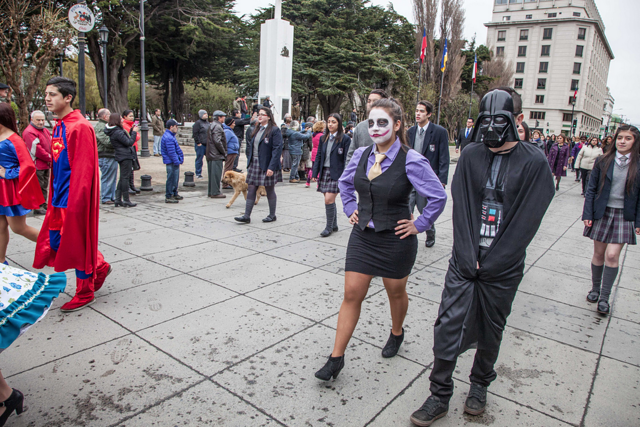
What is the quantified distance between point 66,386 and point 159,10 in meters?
31.6

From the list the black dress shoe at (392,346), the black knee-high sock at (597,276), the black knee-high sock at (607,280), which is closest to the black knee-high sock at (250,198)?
the black dress shoe at (392,346)

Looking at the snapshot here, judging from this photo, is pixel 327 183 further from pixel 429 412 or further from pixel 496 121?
pixel 429 412

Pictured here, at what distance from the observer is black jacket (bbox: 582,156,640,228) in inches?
159

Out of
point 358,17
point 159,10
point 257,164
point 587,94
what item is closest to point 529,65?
point 587,94

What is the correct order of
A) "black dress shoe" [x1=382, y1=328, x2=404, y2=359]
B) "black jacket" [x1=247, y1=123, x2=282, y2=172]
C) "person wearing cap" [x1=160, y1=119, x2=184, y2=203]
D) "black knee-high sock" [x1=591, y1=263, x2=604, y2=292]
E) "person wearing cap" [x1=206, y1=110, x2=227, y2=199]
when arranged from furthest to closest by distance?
"person wearing cap" [x1=206, y1=110, x2=227, y2=199] < "person wearing cap" [x1=160, y1=119, x2=184, y2=203] < "black jacket" [x1=247, y1=123, x2=282, y2=172] < "black knee-high sock" [x1=591, y1=263, x2=604, y2=292] < "black dress shoe" [x1=382, y1=328, x2=404, y2=359]

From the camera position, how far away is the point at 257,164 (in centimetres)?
734

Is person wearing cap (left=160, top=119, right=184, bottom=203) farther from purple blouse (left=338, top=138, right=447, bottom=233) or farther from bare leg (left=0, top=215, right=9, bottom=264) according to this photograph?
purple blouse (left=338, top=138, right=447, bottom=233)

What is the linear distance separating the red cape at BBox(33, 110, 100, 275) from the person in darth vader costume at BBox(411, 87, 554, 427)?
2.91 m

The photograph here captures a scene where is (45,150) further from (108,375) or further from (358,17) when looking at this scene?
(358,17)

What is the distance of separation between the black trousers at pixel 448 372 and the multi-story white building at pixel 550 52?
8456cm

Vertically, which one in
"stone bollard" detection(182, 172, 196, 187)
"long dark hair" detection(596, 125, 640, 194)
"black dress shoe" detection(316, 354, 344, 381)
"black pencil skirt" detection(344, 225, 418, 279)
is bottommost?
"black dress shoe" detection(316, 354, 344, 381)

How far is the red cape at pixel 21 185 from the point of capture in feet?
13.6

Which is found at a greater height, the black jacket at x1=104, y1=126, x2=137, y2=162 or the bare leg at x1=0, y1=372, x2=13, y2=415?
the black jacket at x1=104, y1=126, x2=137, y2=162

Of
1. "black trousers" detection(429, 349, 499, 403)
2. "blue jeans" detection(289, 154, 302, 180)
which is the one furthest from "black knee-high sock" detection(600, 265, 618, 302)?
"blue jeans" detection(289, 154, 302, 180)
